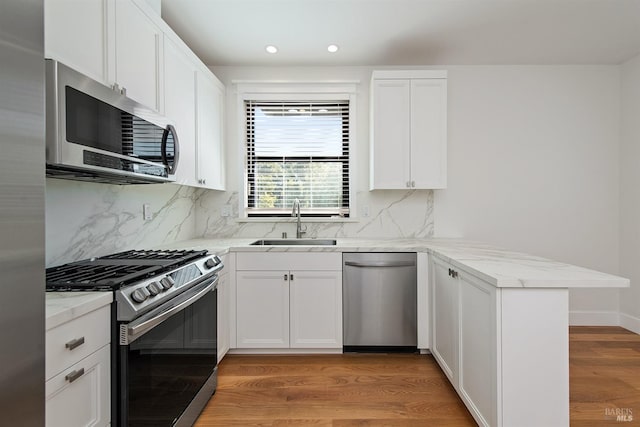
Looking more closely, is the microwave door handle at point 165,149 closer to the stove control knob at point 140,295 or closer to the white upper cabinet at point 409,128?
the stove control knob at point 140,295

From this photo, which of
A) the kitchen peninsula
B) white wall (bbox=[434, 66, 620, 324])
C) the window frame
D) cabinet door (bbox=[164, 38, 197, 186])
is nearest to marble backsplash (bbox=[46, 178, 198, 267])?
cabinet door (bbox=[164, 38, 197, 186])

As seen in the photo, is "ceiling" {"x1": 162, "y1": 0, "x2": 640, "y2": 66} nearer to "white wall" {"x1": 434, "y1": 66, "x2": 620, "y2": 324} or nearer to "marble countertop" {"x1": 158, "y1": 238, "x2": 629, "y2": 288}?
"white wall" {"x1": 434, "y1": 66, "x2": 620, "y2": 324}

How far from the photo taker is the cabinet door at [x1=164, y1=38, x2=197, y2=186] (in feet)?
7.39

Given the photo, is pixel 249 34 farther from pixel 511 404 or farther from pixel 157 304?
pixel 511 404

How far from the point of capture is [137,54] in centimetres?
188

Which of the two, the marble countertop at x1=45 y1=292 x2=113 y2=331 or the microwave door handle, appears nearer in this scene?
the marble countertop at x1=45 y1=292 x2=113 y2=331

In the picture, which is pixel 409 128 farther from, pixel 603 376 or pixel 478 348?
pixel 603 376

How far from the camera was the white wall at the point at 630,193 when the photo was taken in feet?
10.7

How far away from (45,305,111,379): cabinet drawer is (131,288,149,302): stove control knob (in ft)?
0.30

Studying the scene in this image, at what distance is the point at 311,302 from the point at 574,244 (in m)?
2.84

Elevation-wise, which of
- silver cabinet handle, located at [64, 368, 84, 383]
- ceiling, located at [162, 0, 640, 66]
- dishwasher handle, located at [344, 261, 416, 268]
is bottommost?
silver cabinet handle, located at [64, 368, 84, 383]

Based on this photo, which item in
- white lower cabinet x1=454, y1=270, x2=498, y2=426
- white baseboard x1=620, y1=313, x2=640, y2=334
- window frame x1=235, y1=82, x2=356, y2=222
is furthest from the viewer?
window frame x1=235, y1=82, x2=356, y2=222

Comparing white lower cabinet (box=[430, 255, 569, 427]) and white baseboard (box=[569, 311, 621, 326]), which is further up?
white lower cabinet (box=[430, 255, 569, 427])

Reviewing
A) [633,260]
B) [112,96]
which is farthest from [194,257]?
[633,260]
